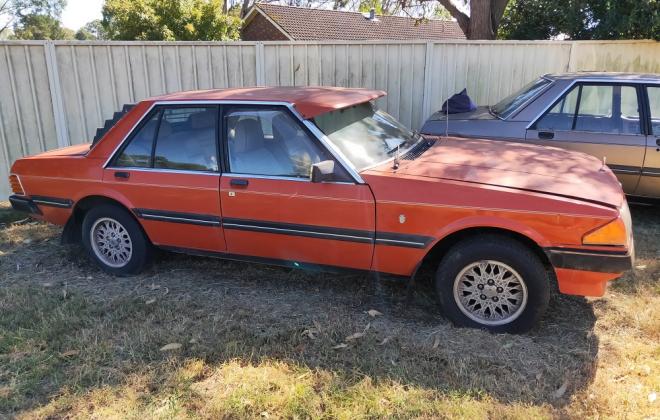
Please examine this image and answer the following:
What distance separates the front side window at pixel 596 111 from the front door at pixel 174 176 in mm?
3513

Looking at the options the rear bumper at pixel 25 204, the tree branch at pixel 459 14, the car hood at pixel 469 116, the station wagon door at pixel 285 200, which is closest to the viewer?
the station wagon door at pixel 285 200

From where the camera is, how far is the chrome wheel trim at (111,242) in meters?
4.70

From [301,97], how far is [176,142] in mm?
1106

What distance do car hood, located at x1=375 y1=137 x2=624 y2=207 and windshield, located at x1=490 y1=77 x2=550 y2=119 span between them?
1.53m

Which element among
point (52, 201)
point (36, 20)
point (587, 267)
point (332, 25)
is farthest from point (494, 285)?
point (36, 20)

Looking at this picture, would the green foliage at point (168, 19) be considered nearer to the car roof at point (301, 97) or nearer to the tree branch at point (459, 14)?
the tree branch at point (459, 14)

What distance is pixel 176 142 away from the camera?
4.36 m

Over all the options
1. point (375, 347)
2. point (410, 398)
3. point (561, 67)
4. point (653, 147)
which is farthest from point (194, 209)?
point (561, 67)

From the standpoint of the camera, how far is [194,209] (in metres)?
4.26

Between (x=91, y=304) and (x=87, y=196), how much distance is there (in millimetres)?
996

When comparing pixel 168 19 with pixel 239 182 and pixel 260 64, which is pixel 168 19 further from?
pixel 239 182

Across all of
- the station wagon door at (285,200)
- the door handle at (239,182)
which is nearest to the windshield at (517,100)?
the station wagon door at (285,200)

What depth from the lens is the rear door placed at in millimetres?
5387

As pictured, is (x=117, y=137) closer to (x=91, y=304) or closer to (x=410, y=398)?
(x=91, y=304)
